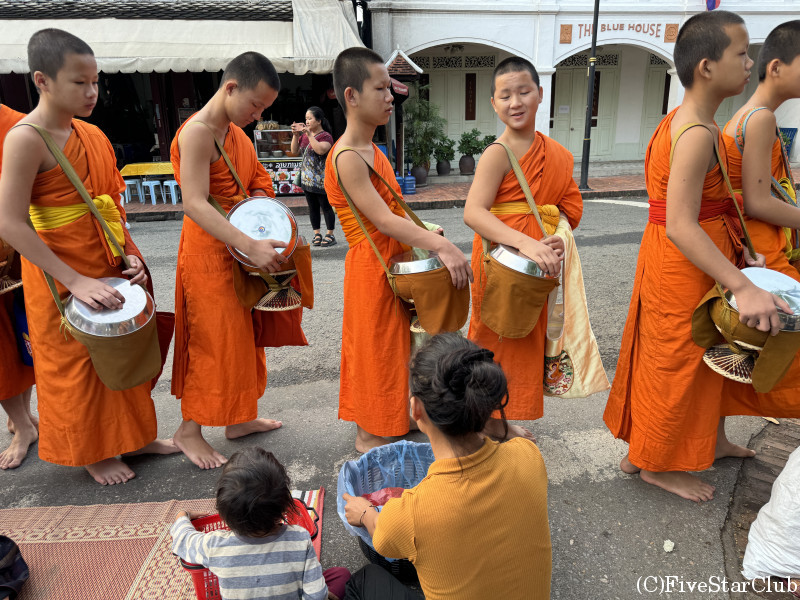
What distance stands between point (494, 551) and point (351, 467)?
0.81 meters

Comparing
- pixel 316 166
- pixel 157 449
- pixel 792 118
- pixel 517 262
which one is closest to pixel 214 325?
pixel 157 449

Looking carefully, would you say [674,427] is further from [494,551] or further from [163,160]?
[163,160]

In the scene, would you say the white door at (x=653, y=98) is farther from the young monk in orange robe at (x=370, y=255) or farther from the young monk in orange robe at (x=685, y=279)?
the young monk in orange robe at (x=370, y=255)

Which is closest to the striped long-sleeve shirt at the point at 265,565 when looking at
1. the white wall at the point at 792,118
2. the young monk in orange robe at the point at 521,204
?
the young monk in orange robe at the point at 521,204

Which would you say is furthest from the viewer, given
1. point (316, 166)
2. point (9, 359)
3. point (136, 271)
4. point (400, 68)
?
point (400, 68)

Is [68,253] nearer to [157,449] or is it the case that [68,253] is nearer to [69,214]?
[69,214]

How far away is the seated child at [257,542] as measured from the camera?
1521mm

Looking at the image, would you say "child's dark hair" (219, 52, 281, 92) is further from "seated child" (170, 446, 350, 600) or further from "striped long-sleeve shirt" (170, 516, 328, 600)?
"striped long-sleeve shirt" (170, 516, 328, 600)

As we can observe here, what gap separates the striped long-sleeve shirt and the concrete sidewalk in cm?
823

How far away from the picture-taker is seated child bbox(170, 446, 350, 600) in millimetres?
1521

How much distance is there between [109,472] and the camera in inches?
102

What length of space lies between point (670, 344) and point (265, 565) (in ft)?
5.31

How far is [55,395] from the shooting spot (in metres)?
2.37

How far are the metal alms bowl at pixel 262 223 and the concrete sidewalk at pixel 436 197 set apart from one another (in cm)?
720
